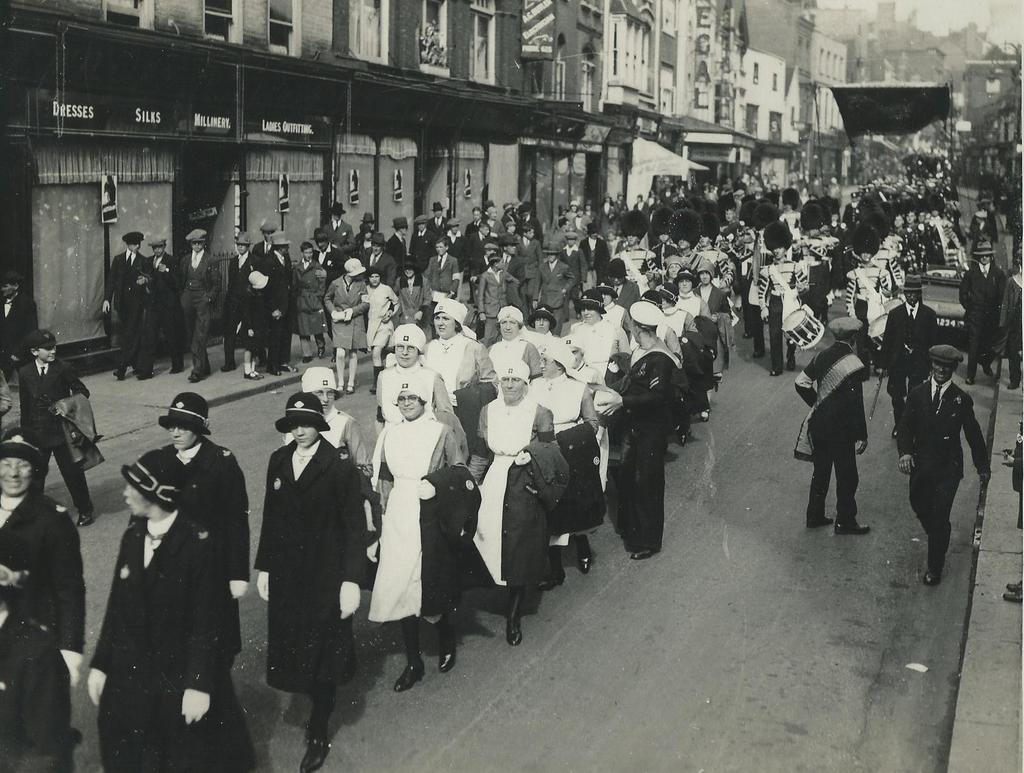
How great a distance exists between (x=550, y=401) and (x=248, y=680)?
9.45ft

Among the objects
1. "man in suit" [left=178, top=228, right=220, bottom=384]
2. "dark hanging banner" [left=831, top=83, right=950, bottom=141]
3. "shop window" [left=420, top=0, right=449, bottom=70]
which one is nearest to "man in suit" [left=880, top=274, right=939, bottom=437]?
"man in suit" [left=178, top=228, right=220, bottom=384]

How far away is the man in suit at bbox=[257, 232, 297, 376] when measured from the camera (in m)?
16.7

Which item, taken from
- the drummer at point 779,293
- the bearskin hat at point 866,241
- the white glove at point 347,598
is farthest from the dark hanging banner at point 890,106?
the white glove at point 347,598

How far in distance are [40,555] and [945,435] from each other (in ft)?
19.9

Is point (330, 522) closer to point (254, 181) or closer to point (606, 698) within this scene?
point (606, 698)

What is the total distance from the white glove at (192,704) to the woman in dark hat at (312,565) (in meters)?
0.89

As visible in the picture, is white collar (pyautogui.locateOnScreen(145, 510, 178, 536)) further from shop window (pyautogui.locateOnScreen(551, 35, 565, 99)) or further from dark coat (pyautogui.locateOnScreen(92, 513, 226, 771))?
shop window (pyautogui.locateOnScreen(551, 35, 565, 99))

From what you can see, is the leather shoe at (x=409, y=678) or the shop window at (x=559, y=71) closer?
the leather shoe at (x=409, y=678)

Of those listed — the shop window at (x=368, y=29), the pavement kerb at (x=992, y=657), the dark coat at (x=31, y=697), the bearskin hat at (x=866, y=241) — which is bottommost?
the pavement kerb at (x=992, y=657)

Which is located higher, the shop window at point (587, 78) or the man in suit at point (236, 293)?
the shop window at point (587, 78)

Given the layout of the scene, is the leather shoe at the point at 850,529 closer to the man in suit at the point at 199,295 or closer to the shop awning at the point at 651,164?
the man in suit at the point at 199,295

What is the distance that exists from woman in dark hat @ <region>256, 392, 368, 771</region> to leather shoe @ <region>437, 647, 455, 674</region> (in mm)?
1189

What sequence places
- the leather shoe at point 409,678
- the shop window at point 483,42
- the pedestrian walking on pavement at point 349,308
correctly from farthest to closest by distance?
the shop window at point 483,42 < the pedestrian walking on pavement at point 349,308 < the leather shoe at point 409,678

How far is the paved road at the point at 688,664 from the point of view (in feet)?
20.4
